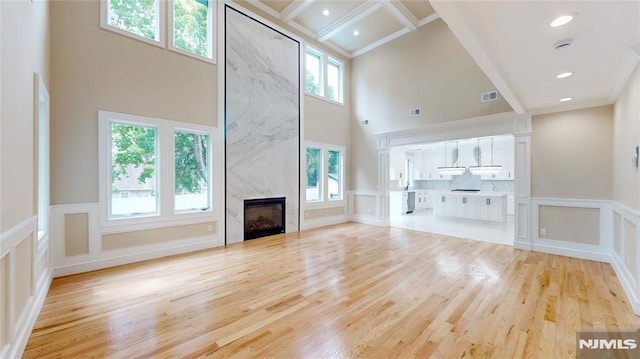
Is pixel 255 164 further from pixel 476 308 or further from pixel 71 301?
pixel 476 308

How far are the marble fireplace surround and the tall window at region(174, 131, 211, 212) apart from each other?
0.42m

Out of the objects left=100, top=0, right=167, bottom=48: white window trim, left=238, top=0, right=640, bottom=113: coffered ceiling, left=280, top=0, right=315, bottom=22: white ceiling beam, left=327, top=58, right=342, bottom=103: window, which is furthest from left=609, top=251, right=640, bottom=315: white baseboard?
left=100, top=0, right=167, bottom=48: white window trim

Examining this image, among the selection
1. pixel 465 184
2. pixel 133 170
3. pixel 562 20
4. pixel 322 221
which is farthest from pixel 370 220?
pixel 562 20

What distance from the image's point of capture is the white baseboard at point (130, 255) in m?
3.70

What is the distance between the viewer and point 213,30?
5.19 metres

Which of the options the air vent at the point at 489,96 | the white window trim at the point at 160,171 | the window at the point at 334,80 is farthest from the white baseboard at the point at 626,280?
the window at the point at 334,80

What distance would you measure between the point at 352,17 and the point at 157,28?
4089 mm

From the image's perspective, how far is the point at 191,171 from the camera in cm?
494

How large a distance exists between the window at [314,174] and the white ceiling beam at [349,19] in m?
2.98

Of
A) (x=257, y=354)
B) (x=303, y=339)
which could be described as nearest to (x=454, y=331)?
(x=303, y=339)

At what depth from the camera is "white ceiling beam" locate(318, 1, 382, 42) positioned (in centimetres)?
588

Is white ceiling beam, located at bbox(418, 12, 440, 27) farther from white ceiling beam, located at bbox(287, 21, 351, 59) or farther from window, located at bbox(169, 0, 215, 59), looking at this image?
window, located at bbox(169, 0, 215, 59)

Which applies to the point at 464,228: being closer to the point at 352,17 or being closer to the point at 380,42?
the point at 380,42

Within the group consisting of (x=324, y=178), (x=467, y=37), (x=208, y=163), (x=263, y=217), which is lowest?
(x=263, y=217)
